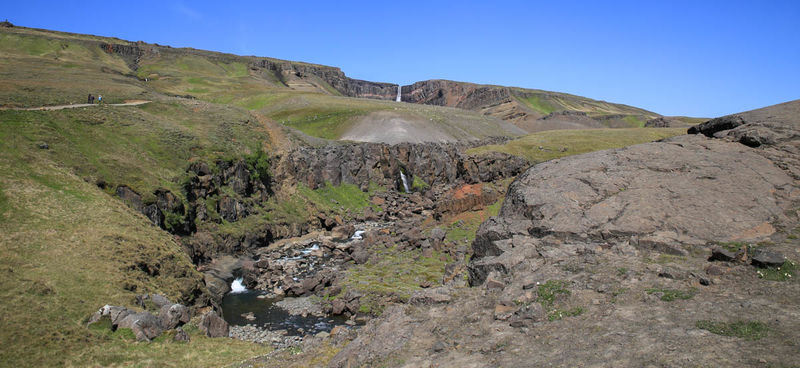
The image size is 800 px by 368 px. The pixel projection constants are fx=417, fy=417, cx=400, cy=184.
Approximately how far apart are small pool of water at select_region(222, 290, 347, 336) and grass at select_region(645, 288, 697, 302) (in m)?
22.3

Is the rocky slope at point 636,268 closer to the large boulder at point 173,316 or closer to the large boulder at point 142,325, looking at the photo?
the large boulder at point 142,325

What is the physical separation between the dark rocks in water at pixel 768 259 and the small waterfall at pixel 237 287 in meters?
37.8

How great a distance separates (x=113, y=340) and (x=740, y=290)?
28446mm

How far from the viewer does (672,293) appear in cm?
1366

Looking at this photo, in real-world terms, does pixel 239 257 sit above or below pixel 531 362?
below

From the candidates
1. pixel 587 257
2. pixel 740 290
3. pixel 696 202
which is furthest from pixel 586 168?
pixel 740 290

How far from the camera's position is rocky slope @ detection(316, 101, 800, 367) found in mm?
11367

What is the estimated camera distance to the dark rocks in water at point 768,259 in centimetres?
1425

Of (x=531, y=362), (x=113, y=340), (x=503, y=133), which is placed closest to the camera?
(x=531, y=362)

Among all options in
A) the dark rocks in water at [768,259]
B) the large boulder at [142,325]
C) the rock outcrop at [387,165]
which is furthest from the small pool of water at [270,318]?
the rock outcrop at [387,165]

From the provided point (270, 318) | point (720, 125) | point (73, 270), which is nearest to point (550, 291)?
point (720, 125)

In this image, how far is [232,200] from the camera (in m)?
53.3

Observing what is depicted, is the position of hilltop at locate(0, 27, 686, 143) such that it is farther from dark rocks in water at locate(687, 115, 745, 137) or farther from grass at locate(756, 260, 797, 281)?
grass at locate(756, 260, 797, 281)

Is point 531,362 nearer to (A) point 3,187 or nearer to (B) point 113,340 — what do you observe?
(B) point 113,340
